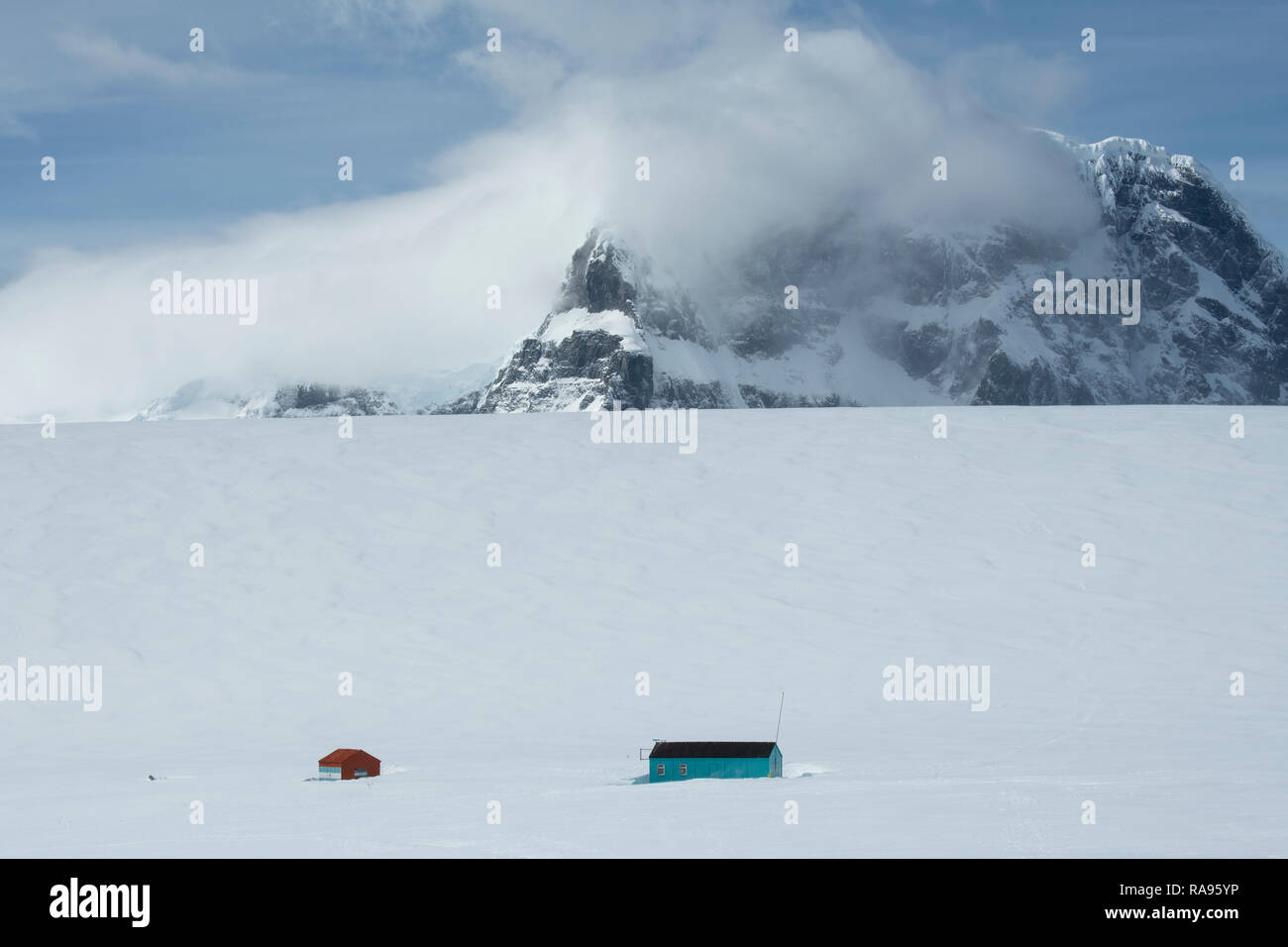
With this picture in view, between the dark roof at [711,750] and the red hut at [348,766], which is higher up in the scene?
the dark roof at [711,750]

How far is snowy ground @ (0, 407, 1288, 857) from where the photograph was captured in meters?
16.9

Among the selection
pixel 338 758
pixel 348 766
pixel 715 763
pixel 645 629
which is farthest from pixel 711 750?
pixel 645 629

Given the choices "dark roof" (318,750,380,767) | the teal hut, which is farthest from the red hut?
the teal hut

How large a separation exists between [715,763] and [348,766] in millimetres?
5261

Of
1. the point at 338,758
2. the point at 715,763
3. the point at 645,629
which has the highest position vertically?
the point at 645,629

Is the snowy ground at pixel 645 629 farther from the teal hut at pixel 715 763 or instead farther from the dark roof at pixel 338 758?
the dark roof at pixel 338 758

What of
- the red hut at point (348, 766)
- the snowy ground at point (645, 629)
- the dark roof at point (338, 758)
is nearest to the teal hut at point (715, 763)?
the snowy ground at point (645, 629)

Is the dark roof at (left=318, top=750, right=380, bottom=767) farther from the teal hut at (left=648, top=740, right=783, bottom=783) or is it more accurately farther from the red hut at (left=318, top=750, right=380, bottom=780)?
the teal hut at (left=648, top=740, right=783, bottom=783)

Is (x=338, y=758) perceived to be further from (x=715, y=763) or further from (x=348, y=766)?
(x=715, y=763)

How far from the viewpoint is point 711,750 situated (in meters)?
20.5

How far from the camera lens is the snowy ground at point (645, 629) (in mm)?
16922

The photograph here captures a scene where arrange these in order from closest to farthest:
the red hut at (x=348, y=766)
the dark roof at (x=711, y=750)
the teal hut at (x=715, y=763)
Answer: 1. the teal hut at (x=715, y=763)
2. the dark roof at (x=711, y=750)
3. the red hut at (x=348, y=766)

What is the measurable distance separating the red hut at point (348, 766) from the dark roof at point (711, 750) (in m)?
4.10
